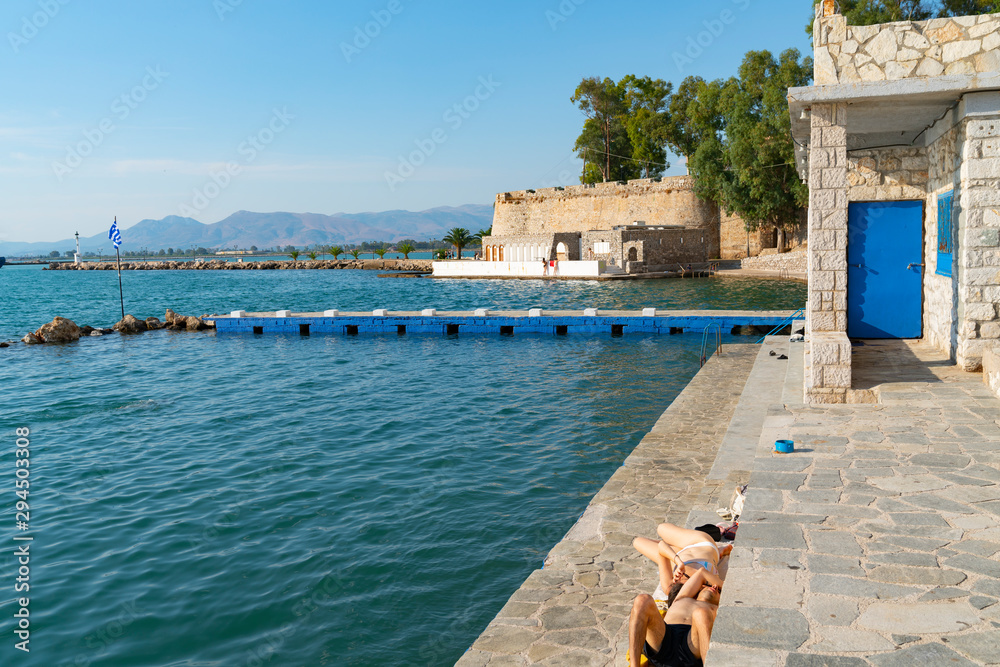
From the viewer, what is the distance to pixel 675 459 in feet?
28.3

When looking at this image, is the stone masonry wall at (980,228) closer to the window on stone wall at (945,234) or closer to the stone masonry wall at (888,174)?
the window on stone wall at (945,234)

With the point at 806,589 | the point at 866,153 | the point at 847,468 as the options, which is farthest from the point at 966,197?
the point at 806,589

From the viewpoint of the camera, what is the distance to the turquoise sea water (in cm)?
621

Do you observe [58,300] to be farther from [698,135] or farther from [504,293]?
[698,135]

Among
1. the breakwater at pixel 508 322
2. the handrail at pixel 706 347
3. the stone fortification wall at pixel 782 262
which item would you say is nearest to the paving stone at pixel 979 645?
the handrail at pixel 706 347

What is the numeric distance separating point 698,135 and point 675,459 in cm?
5933

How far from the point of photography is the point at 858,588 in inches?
142

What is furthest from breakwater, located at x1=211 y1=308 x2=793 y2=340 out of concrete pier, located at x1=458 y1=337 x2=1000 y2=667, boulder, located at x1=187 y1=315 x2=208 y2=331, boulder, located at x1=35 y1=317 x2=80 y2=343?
concrete pier, located at x1=458 y1=337 x2=1000 y2=667

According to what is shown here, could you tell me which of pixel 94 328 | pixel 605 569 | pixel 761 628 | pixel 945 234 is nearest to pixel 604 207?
pixel 94 328

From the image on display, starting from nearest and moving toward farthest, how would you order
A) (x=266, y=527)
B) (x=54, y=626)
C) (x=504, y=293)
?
(x=54, y=626) < (x=266, y=527) < (x=504, y=293)

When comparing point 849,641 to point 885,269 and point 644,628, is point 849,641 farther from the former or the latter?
point 885,269

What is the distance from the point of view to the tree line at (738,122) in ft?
139

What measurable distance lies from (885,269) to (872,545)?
7.62 m

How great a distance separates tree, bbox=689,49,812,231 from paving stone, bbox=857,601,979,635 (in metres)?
43.2
